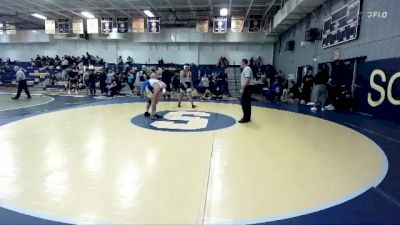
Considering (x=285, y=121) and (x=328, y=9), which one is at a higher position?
(x=328, y=9)

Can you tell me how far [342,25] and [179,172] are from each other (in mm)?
9281

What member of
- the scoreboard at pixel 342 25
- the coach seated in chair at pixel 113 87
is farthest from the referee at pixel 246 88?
the coach seated in chair at pixel 113 87

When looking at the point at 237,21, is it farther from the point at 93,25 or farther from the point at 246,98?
the point at 246,98

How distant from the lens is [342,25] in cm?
984

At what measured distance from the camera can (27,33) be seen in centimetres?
2431

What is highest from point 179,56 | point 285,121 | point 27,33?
point 27,33

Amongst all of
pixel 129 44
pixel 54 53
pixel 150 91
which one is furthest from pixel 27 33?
pixel 150 91

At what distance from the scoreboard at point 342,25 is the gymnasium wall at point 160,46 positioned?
418 inches

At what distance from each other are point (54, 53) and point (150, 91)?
21.8m

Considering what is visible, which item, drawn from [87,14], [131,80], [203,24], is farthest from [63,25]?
[203,24]

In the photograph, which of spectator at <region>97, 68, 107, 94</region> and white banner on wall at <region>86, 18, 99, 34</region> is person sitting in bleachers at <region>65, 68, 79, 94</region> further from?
white banner on wall at <region>86, 18, 99, 34</region>

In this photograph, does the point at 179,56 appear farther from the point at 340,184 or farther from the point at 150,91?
the point at 340,184

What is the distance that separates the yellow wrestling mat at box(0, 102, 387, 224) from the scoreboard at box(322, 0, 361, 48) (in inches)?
189

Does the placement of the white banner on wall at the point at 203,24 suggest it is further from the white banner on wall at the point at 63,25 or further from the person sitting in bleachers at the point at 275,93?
the white banner on wall at the point at 63,25
